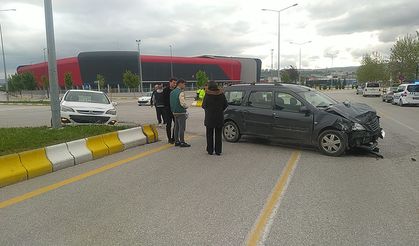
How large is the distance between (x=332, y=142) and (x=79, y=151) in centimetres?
546

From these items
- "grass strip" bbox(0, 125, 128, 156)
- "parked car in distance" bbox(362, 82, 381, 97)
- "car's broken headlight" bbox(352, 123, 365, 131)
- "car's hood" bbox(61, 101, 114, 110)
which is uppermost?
"car's hood" bbox(61, 101, 114, 110)

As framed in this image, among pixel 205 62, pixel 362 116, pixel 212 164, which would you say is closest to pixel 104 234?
pixel 212 164

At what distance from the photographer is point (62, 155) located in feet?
26.2

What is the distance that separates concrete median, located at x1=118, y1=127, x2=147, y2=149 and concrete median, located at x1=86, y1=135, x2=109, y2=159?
80 centimetres

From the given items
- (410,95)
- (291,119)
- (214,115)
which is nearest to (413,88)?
(410,95)

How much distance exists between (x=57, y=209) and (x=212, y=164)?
11.9 feet

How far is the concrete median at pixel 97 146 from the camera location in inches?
348

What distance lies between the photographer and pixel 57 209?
532 cm

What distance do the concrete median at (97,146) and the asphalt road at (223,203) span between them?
23 cm

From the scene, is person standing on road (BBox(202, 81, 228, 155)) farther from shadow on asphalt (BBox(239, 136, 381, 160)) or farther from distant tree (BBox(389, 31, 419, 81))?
distant tree (BBox(389, 31, 419, 81))

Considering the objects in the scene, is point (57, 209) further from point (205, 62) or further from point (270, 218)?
point (205, 62)

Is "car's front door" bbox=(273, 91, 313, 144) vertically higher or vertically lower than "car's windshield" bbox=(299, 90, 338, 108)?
lower

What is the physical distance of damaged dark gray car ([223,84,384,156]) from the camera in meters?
8.95

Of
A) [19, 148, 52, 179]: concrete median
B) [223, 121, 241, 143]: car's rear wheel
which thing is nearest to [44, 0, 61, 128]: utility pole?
[19, 148, 52, 179]: concrete median
